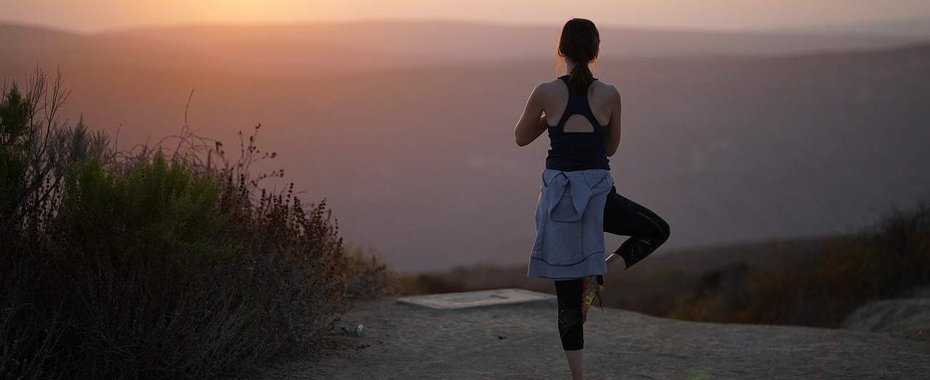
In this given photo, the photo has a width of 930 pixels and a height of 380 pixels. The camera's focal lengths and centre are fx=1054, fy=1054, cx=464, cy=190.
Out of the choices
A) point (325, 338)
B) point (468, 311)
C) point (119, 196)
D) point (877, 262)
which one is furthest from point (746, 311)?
point (119, 196)

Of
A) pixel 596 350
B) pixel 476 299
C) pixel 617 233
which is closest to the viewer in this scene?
pixel 617 233

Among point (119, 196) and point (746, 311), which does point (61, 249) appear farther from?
point (746, 311)

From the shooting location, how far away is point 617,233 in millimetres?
5324

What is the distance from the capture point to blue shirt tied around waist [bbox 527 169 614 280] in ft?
16.6

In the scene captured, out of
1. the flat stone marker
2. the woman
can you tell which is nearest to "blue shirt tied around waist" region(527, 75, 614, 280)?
the woman

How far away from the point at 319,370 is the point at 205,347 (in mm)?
980

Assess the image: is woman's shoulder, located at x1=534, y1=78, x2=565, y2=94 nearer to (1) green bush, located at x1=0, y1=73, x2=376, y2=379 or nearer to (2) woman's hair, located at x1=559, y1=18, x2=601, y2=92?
(2) woman's hair, located at x1=559, y1=18, x2=601, y2=92

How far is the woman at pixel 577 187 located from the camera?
16.5ft

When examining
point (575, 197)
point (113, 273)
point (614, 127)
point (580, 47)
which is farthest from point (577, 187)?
point (113, 273)

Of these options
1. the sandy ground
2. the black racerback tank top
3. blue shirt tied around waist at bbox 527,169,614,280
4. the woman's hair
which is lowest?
the sandy ground

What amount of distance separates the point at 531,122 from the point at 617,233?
75 cm

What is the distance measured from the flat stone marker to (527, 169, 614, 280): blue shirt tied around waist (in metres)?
4.15

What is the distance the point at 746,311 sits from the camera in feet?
43.9

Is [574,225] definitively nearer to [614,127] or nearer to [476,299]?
[614,127]
